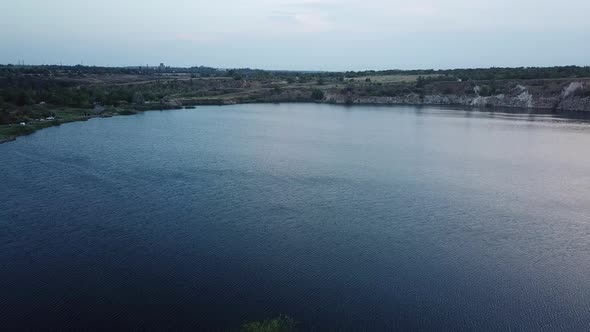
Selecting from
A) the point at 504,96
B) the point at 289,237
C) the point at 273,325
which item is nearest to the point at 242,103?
the point at 504,96

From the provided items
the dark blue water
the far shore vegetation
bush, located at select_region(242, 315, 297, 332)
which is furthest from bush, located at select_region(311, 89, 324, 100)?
bush, located at select_region(242, 315, 297, 332)

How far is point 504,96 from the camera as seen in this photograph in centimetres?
9075

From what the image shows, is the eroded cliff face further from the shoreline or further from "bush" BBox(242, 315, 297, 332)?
"bush" BBox(242, 315, 297, 332)

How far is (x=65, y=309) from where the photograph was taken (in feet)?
50.9

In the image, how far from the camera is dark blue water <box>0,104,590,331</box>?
16.0m

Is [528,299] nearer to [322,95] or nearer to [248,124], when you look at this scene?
[248,124]

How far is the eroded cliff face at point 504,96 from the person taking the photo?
8231 centimetres

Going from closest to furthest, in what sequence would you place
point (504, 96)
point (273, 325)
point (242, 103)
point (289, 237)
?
point (273, 325), point (289, 237), point (242, 103), point (504, 96)

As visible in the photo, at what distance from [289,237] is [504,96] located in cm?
8018

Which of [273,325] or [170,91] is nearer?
[273,325]

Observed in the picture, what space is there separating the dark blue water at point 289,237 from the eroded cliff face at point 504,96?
154 ft

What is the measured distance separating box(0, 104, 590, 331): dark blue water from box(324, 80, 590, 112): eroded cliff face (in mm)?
47038

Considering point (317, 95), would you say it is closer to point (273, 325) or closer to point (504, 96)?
point (504, 96)

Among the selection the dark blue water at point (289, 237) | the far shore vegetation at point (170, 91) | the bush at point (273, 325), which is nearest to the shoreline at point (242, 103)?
the far shore vegetation at point (170, 91)
